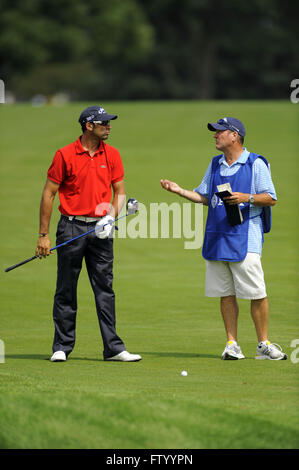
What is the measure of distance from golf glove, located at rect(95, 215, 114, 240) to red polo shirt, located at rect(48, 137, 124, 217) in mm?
69

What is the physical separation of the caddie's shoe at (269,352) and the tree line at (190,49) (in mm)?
54510

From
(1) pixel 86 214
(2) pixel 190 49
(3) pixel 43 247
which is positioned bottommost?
(3) pixel 43 247

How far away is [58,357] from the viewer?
8078 mm

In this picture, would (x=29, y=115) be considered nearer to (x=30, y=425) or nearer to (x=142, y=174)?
(x=142, y=174)

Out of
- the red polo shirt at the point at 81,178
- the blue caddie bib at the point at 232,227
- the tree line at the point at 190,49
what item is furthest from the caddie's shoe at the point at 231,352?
the tree line at the point at 190,49

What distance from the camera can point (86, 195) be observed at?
8.02 m

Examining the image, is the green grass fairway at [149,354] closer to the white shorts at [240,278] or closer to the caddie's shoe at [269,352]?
the caddie's shoe at [269,352]

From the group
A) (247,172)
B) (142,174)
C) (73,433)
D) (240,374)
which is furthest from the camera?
(142,174)

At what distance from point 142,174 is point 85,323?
12.8 m

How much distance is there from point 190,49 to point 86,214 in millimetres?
65297

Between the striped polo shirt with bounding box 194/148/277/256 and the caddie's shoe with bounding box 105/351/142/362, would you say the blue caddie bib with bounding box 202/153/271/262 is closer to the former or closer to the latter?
the striped polo shirt with bounding box 194/148/277/256

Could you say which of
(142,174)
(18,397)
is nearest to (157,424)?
(18,397)

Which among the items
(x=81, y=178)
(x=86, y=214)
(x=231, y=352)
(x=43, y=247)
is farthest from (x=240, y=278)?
(x=43, y=247)

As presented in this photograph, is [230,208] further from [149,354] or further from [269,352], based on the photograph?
[149,354]
